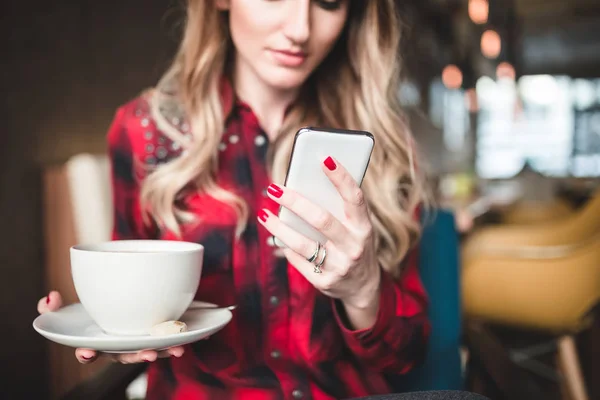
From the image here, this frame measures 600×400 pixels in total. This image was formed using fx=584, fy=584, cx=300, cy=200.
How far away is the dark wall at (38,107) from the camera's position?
182 cm

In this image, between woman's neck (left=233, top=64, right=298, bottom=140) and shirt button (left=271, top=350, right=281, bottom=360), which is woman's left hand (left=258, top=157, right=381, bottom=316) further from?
woman's neck (left=233, top=64, right=298, bottom=140)

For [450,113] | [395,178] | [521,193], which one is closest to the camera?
[395,178]

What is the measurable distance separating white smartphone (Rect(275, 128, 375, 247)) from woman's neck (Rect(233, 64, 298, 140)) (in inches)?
18.4

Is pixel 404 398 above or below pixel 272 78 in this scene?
below

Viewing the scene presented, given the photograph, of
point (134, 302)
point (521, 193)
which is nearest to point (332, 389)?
point (134, 302)

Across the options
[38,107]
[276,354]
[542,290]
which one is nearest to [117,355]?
[276,354]

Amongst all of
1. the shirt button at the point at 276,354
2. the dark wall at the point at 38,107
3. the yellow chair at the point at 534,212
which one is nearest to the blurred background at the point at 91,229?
the dark wall at the point at 38,107

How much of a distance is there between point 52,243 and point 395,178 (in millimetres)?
1418

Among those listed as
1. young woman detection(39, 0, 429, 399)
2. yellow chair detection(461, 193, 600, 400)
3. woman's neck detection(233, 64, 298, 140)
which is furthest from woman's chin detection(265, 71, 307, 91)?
yellow chair detection(461, 193, 600, 400)

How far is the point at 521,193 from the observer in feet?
18.5

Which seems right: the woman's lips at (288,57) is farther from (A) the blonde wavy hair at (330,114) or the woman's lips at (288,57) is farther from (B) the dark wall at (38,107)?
(B) the dark wall at (38,107)

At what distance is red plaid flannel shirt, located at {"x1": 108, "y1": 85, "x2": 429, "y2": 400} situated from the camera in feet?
3.19

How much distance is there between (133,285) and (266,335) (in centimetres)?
45

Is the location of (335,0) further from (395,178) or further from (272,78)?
(395,178)
